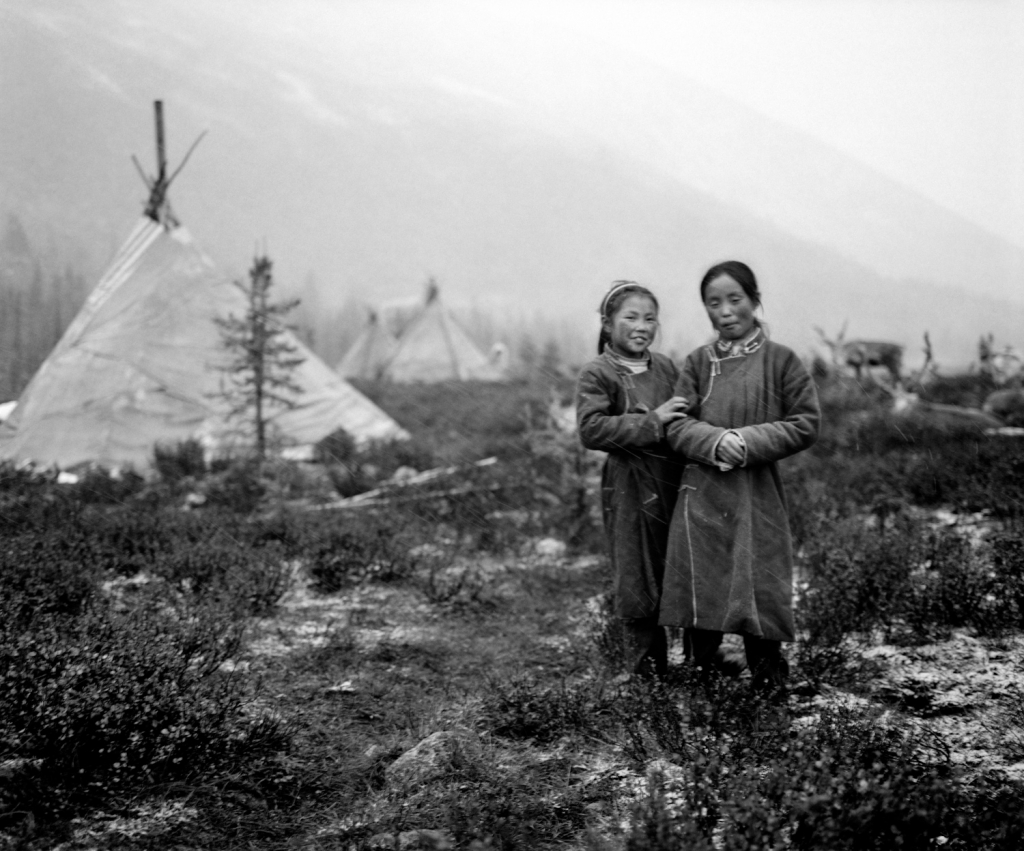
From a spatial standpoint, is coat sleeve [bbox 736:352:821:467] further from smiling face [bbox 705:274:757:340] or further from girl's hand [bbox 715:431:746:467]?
smiling face [bbox 705:274:757:340]

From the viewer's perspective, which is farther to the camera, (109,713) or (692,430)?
(692,430)

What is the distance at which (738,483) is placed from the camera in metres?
2.76

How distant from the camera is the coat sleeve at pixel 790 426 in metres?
2.68

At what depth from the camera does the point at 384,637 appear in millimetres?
3842

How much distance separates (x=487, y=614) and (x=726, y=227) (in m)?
151

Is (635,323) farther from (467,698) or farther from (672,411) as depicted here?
(467,698)

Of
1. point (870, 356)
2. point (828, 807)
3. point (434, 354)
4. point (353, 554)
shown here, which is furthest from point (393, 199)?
point (828, 807)

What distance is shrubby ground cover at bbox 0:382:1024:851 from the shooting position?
6.16 feet

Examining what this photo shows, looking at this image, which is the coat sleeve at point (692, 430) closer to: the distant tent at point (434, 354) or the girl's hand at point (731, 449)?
the girl's hand at point (731, 449)

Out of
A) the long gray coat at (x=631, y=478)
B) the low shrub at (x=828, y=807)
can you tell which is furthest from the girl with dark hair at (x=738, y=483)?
the low shrub at (x=828, y=807)

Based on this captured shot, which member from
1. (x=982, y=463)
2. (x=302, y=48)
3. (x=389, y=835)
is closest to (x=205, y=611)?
(x=389, y=835)

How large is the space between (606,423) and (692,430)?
1.00 feet

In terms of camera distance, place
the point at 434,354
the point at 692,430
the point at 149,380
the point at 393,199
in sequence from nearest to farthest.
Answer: the point at 692,430, the point at 149,380, the point at 434,354, the point at 393,199

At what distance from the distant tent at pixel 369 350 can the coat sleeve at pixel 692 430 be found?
846 inches
